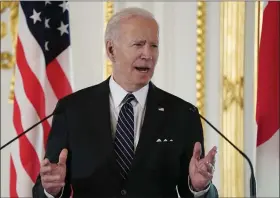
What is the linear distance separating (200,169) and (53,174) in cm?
34

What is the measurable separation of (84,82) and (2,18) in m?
0.51

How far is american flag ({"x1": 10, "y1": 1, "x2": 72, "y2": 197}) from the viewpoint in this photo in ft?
6.77

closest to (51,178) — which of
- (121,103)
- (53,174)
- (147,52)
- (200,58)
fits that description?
(53,174)

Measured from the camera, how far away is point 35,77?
207 cm

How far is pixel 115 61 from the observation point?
1284 mm

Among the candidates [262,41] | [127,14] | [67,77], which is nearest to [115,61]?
[127,14]

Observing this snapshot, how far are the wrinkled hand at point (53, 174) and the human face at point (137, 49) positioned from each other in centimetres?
27

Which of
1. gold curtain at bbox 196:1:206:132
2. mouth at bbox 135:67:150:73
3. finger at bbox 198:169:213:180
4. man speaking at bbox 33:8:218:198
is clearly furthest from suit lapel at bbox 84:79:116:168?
gold curtain at bbox 196:1:206:132

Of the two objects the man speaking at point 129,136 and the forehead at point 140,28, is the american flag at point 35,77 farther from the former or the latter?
the forehead at point 140,28

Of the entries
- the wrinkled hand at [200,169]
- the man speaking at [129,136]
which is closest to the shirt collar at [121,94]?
the man speaking at [129,136]

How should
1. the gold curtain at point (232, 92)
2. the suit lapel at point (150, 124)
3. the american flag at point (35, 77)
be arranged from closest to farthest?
the suit lapel at point (150, 124) → the american flag at point (35, 77) → the gold curtain at point (232, 92)

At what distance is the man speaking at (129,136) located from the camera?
3.90 feet

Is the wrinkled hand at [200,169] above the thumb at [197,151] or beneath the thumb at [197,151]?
beneath

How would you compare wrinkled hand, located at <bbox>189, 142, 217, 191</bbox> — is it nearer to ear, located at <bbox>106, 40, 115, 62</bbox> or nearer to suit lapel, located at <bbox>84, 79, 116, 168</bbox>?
suit lapel, located at <bbox>84, 79, 116, 168</bbox>
